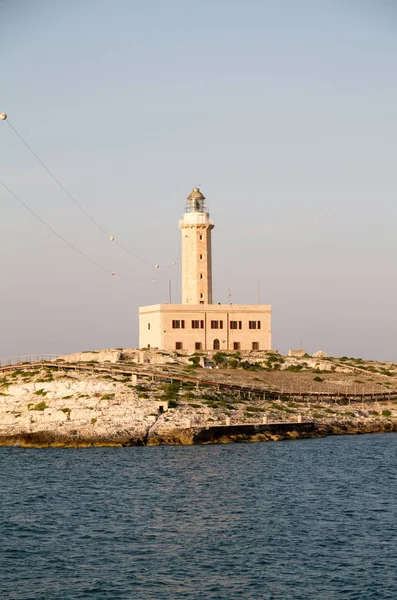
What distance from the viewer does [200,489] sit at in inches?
2117

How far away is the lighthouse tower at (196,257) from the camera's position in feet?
359

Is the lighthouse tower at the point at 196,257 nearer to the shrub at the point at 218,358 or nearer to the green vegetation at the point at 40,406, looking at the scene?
the shrub at the point at 218,358

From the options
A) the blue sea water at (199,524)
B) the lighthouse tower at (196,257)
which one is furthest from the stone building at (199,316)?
the blue sea water at (199,524)

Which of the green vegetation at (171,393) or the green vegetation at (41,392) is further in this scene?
the green vegetation at (41,392)

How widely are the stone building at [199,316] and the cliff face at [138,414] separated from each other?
64.0 ft

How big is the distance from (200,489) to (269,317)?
58.7 meters

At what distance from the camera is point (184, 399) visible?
8031 centimetres

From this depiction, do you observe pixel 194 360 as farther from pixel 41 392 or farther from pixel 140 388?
pixel 41 392

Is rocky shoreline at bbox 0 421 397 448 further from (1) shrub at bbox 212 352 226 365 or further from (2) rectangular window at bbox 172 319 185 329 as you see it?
(2) rectangular window at bbox 172 319 185 329

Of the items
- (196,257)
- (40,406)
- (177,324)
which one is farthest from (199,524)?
(196,257)

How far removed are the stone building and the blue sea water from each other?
3697 cm

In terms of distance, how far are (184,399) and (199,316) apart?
92.8 feet

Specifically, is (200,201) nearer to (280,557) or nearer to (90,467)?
(90,467)

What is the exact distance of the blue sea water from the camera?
110ft
